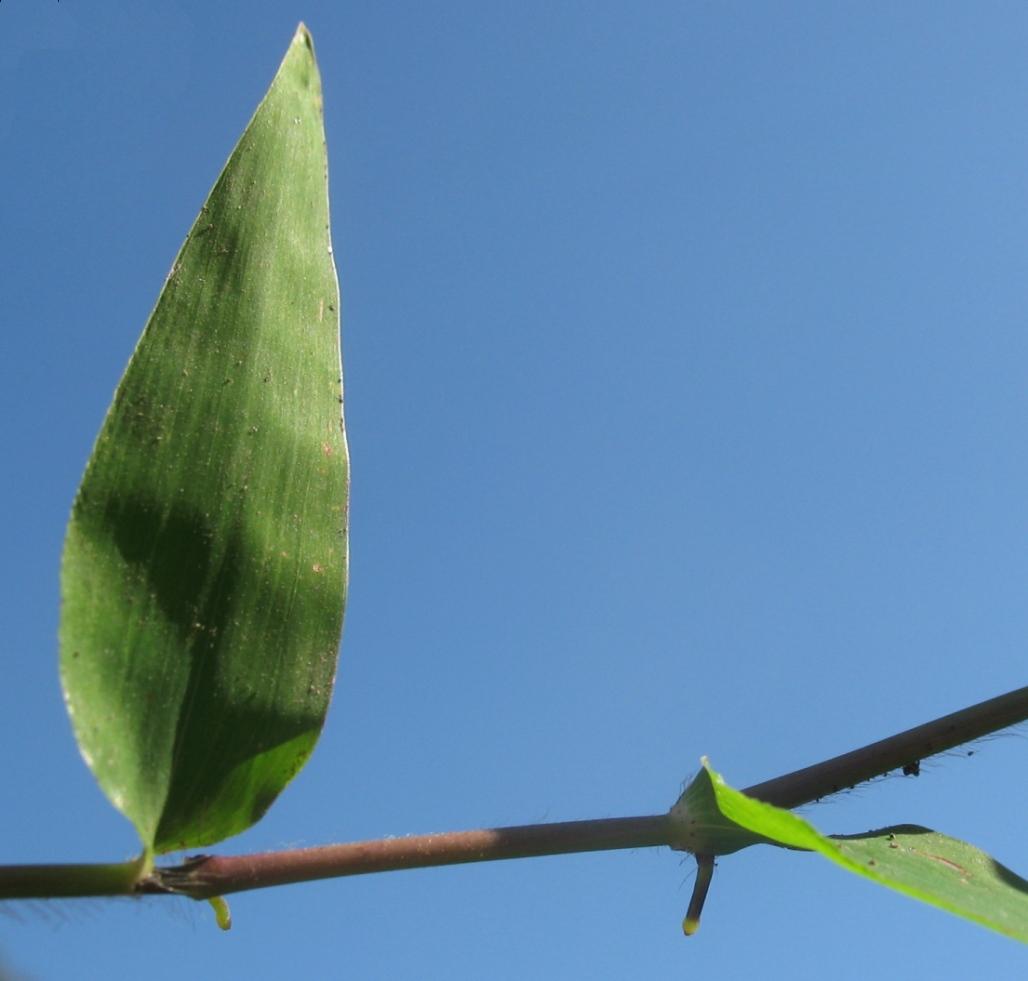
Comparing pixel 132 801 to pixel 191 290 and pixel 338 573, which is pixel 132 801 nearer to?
pixel 338 573

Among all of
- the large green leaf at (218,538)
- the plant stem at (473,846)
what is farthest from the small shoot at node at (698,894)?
the large green leaf at (218,538)

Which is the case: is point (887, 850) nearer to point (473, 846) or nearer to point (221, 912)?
point (473, 846)

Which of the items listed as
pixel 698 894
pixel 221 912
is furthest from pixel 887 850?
pixel 221 912

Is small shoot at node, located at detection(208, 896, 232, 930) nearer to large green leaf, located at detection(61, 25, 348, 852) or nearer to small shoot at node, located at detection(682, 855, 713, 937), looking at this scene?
large green leaf, located at detection(61, 25, 348, 852)

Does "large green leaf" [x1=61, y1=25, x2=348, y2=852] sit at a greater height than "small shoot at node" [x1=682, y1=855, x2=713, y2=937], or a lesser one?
greater

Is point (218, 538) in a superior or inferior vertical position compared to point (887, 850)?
superior

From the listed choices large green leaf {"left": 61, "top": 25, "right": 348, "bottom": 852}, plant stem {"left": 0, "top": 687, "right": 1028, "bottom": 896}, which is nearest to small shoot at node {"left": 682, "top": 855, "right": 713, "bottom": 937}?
plant stem {"left": 0, "top": 687, "right": 1028, "bottom": 896}
